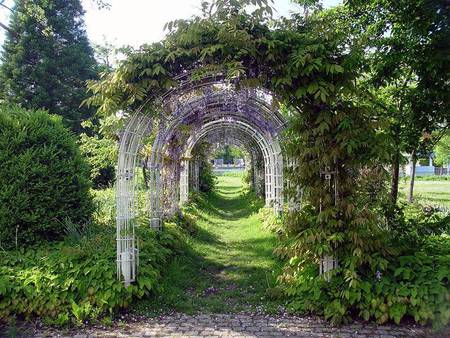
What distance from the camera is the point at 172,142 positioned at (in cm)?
1050

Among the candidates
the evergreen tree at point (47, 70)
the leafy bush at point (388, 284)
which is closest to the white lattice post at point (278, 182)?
the leafy bush at point (388, 284)

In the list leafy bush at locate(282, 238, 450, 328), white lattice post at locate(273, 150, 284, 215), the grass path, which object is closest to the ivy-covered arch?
leafy bush at locate(282, 238, 450, 328)

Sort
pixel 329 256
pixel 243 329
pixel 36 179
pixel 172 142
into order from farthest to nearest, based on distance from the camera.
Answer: pixel 172 142 → pixel 36 179 → pixel 329 256 → pixel 243 329

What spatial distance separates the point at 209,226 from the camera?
12562 mm

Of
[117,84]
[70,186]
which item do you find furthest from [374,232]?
[70,186]

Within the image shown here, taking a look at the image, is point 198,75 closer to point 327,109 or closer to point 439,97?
point 327,109

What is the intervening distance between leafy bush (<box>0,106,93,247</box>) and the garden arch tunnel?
3.24ft

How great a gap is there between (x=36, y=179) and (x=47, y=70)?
20.8 metres

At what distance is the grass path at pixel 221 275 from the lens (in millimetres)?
5547

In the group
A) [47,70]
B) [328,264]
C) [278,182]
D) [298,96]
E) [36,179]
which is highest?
[47,70]

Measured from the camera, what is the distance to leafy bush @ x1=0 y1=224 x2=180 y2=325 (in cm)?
492

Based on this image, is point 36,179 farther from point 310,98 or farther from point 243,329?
point 310,98

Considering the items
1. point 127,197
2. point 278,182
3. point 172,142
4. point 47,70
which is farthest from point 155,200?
point 47,70

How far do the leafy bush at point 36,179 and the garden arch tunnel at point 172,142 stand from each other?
0.99m
